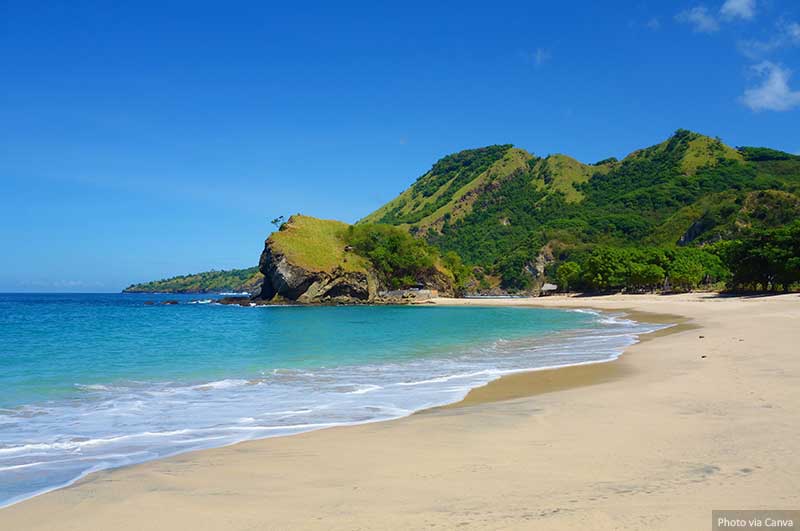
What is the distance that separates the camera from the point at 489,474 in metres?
6.25

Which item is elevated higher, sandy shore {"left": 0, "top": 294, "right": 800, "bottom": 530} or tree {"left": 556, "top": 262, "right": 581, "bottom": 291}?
tree {"left": 556, "top": 262, "right": 581, "bottom": 291}

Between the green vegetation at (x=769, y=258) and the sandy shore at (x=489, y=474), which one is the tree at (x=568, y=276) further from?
the sandy shore at (x=489, y=474)

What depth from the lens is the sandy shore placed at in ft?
16.5

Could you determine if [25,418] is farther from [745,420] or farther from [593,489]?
[745,420]

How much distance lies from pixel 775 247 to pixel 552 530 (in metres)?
72.0

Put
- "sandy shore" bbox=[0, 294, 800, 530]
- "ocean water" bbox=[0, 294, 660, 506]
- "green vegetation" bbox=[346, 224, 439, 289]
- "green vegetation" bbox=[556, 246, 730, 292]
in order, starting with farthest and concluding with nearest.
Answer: "green vegetation" bbox=[346, 224, 439, 289] → "green vegetation" bbox=[556, 246, 730, 292] → "ocean water" bbox=[0, 294, 660, 506] → "sandy shore" bbox=[0, 294, 800, 530]

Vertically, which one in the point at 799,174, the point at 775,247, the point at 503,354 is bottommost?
the point at 503,354

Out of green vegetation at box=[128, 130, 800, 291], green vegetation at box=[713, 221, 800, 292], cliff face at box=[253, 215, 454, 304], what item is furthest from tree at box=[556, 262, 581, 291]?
green vegetation at box=[713, 221, 800, 292]

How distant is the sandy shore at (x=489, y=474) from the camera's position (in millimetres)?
5020

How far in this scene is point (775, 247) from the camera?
204ft

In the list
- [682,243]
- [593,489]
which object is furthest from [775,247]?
→ [682,243]

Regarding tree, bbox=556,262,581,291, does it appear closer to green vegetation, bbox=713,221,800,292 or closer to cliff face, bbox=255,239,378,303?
green vegetation, bbox=713,221,800,292

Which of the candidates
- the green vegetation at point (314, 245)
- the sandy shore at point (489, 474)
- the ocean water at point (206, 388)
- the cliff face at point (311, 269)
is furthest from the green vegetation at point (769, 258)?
the green vegetation at point (314, 245)

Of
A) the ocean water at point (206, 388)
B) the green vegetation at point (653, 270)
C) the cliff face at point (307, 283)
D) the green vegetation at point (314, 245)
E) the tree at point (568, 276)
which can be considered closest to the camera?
the ocean water at point (206, 388)
